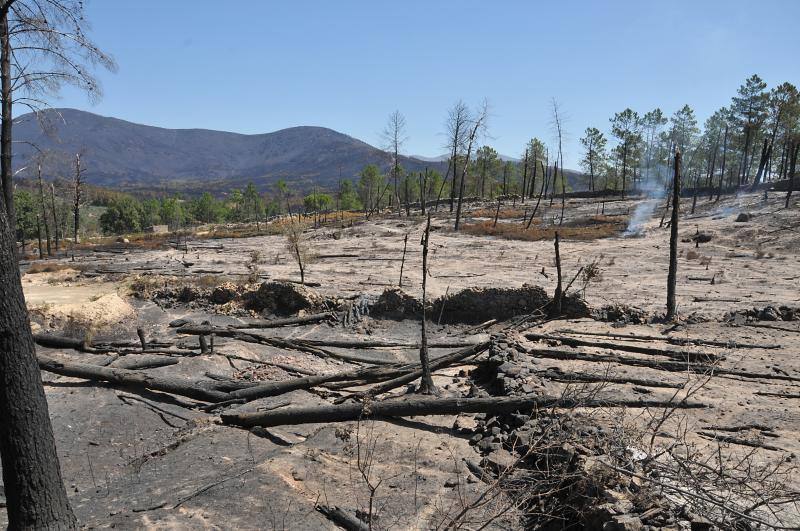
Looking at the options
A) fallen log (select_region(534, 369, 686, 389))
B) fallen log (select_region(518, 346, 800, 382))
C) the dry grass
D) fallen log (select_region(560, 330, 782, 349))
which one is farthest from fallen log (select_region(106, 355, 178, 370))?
the dry grass

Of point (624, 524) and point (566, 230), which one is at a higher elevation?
point (566, 230)

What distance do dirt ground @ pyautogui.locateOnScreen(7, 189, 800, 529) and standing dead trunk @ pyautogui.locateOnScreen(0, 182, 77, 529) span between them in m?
1.59

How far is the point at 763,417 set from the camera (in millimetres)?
8367

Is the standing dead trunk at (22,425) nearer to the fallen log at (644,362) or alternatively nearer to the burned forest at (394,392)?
the burned forest at (394,392)

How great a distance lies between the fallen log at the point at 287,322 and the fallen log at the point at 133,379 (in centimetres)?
540

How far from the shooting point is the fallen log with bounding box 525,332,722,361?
11.8 meters

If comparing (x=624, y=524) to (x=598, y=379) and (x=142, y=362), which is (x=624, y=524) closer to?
(x=598, y=379)

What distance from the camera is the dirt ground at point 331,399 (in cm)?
653

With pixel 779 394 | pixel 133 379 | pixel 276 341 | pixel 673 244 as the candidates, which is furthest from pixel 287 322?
pixel 779 394

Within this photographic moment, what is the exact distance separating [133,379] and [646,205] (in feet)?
187

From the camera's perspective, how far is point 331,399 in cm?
1084

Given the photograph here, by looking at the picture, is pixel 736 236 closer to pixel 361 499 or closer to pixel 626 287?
pixel 626 287

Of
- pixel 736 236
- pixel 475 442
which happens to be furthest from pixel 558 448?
pixel 736 236

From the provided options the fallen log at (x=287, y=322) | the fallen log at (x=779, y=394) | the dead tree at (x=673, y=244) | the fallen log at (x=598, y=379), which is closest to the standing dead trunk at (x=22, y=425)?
the fallen log at (x=598, y=379)
